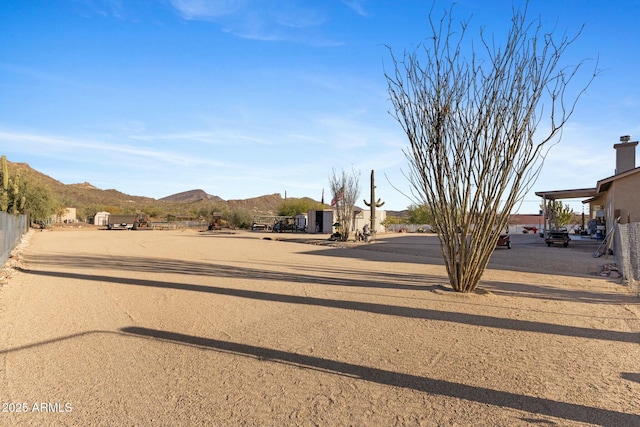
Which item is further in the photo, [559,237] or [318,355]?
[559,237]

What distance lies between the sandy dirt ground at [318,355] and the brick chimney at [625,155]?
18810mm

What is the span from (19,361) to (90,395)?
1687 mm

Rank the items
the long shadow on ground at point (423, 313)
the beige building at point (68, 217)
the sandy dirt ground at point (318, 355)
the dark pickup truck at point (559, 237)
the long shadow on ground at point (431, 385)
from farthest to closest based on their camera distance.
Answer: the beige building at point (68, 217) < the dark pickup truck at point (559, 237) < the long shadow on ground at point (423, 313) < the sandy dirt ground at point (318, 355) < the long shadow on ground at point (431, 385)

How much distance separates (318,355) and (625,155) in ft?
90.6

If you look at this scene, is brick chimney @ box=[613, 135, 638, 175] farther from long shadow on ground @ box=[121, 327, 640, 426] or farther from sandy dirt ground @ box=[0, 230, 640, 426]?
long shadow on ground @ box=[121, 327, 640, 426]

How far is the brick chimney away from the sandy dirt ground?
18810 mm

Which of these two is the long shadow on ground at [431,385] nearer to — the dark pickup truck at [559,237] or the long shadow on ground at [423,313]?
the long shadow on ground at [423,313]

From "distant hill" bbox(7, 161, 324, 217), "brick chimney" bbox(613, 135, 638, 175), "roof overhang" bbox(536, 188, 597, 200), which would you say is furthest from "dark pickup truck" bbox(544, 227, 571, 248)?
"distant hill" bbox(7, 161, 324, 217)

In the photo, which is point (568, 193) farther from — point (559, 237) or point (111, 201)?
point (111, 201)

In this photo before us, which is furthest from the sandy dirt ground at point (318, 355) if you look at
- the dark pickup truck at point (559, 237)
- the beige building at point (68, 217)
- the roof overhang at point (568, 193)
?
the beige building at point (68, 217)

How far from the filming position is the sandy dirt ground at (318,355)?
3.88 meters

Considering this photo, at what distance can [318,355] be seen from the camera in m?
5.44

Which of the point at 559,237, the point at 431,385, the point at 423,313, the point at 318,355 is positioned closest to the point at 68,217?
the point at 559,237

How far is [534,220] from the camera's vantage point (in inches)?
3307
